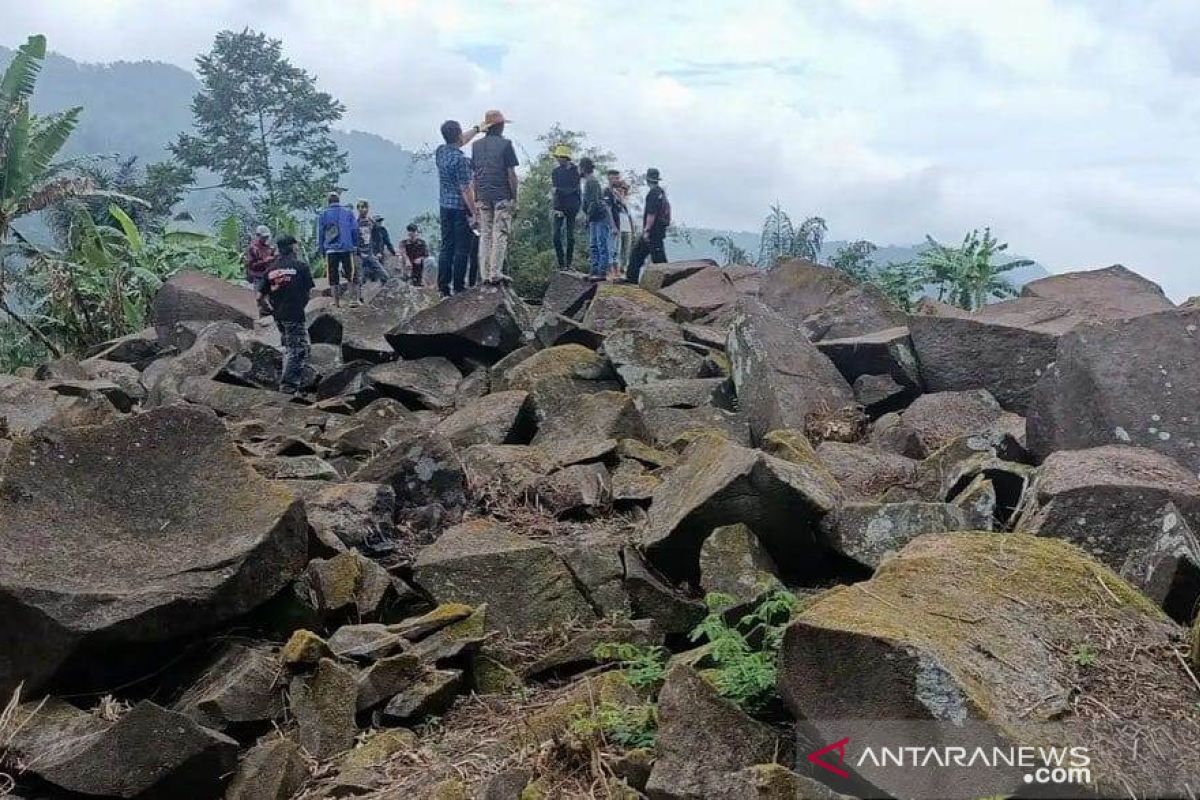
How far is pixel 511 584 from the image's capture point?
5.89 m

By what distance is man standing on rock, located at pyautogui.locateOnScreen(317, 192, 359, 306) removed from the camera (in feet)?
49.7

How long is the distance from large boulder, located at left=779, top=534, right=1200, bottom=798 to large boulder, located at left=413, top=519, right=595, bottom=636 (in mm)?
2084

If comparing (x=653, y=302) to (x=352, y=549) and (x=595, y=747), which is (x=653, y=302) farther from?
(x=595, y=747)

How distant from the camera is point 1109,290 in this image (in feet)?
38.6

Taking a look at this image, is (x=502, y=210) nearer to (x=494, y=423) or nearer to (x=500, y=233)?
(x=500, y=233)

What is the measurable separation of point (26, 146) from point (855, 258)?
14.6m

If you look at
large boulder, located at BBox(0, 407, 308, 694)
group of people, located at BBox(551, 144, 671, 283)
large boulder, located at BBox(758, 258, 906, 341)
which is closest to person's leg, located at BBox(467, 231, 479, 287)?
A: group of people, located at BBox(551, 144, 671, 283)

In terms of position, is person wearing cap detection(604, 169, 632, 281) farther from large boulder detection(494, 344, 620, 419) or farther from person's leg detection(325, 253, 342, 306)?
large boulder detection(494, 344, 620, 419)

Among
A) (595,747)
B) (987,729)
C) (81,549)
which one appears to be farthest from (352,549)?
(987,729)

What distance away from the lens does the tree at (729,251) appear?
23250 millimetres

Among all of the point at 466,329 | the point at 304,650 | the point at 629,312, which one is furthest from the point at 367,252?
the point at 304,650

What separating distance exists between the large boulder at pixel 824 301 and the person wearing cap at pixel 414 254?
230 inches

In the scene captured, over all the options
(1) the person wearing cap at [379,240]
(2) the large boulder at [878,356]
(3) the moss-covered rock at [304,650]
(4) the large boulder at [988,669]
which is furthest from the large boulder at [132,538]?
(1) the person wearing cap at [379,240]

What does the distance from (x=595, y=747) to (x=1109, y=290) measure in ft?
31.4
